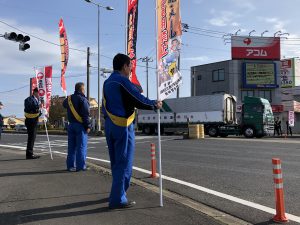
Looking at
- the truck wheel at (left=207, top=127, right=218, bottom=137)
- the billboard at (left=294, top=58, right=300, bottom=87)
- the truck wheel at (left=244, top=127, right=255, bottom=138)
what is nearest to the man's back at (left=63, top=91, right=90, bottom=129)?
the truck wheel at (left=244, top=127, right=255, bottom=138)

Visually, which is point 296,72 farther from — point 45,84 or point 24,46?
point 45,84

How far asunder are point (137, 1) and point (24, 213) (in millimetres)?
8057

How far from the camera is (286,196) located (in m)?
7.12

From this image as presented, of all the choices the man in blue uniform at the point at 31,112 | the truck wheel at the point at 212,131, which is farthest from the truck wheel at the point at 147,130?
the man in blue uniform at the point at 31,112

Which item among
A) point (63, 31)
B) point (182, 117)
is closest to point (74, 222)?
point (63, 31)

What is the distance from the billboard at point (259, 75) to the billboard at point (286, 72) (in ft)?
12.8

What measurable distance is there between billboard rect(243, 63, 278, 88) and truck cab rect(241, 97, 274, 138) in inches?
1002

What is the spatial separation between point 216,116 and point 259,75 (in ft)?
82.6

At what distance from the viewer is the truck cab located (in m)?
30.1

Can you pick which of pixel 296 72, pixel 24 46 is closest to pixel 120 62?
pixel 24 46

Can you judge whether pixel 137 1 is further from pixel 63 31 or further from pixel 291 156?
pixel 291 156

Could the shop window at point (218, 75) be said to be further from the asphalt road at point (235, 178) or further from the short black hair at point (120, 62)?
the short black hair at point (120, 62)

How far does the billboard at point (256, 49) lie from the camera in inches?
2224

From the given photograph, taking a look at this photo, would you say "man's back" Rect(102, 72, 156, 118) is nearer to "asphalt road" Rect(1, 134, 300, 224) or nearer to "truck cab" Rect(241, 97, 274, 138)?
"asphalt road" Rect(1, 134, 300, 224)
